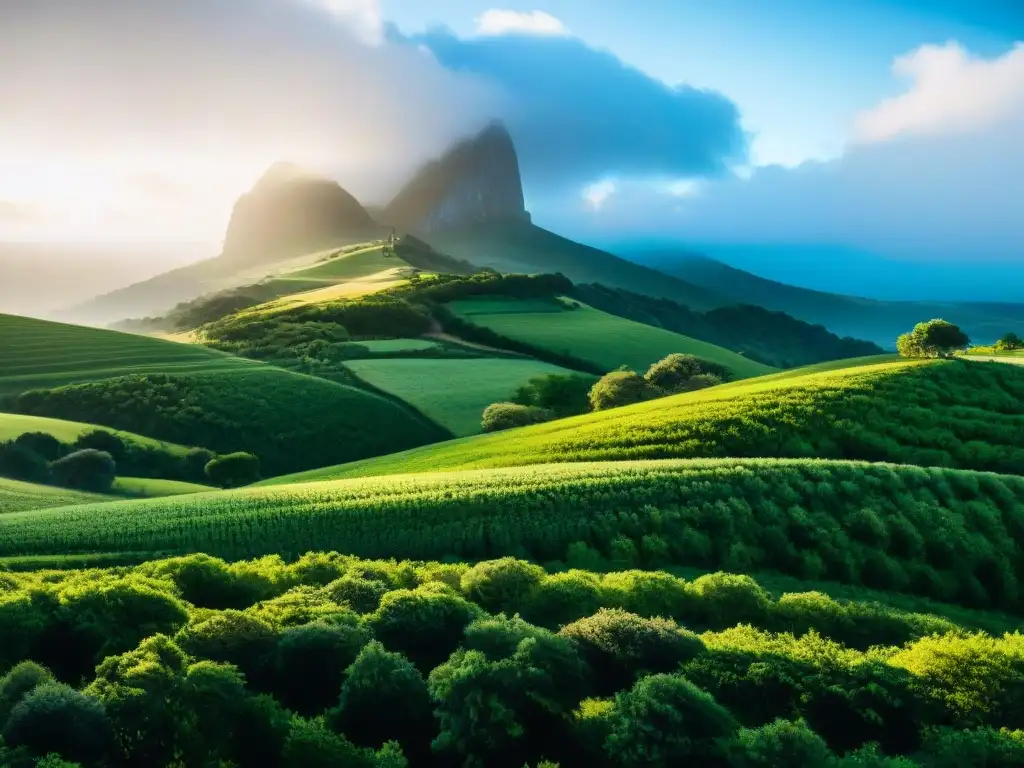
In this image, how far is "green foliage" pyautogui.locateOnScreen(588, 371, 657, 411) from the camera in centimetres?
8650

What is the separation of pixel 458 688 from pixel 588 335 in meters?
129

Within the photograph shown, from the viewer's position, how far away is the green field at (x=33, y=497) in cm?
4694

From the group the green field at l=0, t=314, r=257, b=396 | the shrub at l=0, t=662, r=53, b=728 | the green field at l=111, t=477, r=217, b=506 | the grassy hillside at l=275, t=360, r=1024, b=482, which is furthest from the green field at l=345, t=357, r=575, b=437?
the shrub at l=0, t=662, r=53, b=728

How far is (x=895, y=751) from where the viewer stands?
57.8 ft

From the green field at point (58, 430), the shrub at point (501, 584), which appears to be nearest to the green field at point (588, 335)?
the green field at point (58, 430)

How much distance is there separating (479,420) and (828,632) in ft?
227

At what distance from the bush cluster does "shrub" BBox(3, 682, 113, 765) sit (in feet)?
0.11

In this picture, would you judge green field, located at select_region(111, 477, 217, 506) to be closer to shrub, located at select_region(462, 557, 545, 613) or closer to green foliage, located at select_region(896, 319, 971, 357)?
shrub, located at select_region(462, 557, 545, 613)

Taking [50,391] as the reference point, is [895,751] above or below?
below

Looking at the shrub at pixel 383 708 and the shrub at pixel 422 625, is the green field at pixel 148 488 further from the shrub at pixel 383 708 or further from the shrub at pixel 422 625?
the shrub at pixel 383 708

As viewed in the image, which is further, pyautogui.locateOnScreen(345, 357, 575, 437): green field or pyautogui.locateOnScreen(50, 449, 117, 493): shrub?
pyautogui.locateOnScreen(345, 357, 575, 437): green field

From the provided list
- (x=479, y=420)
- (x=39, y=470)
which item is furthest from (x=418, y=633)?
(x=479, y=420)

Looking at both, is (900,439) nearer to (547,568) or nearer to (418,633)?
(547,568)

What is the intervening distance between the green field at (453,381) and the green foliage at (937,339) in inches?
1757
